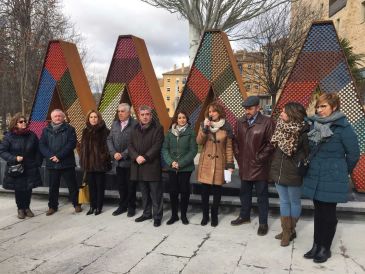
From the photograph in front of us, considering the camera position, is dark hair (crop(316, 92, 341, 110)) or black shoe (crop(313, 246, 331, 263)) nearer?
dark hair (crop(316, 92, 341, 110))

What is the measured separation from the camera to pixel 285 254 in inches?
161

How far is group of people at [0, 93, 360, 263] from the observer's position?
377cm

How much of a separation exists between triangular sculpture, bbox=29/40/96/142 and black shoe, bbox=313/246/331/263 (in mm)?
5064

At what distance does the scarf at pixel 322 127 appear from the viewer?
3652 millimetres

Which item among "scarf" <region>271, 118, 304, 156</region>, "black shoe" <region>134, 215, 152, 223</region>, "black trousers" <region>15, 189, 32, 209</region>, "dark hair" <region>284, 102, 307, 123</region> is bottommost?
→ "black shoe" <region>134, 215, 152, 223</region>

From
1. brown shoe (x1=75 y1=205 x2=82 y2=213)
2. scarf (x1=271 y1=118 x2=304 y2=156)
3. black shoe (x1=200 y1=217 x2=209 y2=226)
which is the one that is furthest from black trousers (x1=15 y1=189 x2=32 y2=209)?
scarf (x1=271 y1=118 x2=304 y2=156)

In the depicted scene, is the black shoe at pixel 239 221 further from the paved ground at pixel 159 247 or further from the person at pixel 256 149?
the person at pixel 256 149

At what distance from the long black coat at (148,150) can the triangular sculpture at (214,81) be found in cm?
165

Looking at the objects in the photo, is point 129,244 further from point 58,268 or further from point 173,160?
point 173,160

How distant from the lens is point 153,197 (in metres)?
5.21

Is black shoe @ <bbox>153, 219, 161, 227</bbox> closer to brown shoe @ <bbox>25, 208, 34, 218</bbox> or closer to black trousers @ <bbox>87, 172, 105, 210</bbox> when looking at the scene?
black trousers @ <bbox>87, 172, 105, 210</bbox>

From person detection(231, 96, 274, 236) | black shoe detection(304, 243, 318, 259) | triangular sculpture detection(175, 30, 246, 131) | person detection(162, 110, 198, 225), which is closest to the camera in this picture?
black shoe detection(304, 243, 318, 259)

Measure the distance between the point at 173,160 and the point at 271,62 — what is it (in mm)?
15397

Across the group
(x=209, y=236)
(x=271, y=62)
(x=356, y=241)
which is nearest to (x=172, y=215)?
(x=209, y=236)
